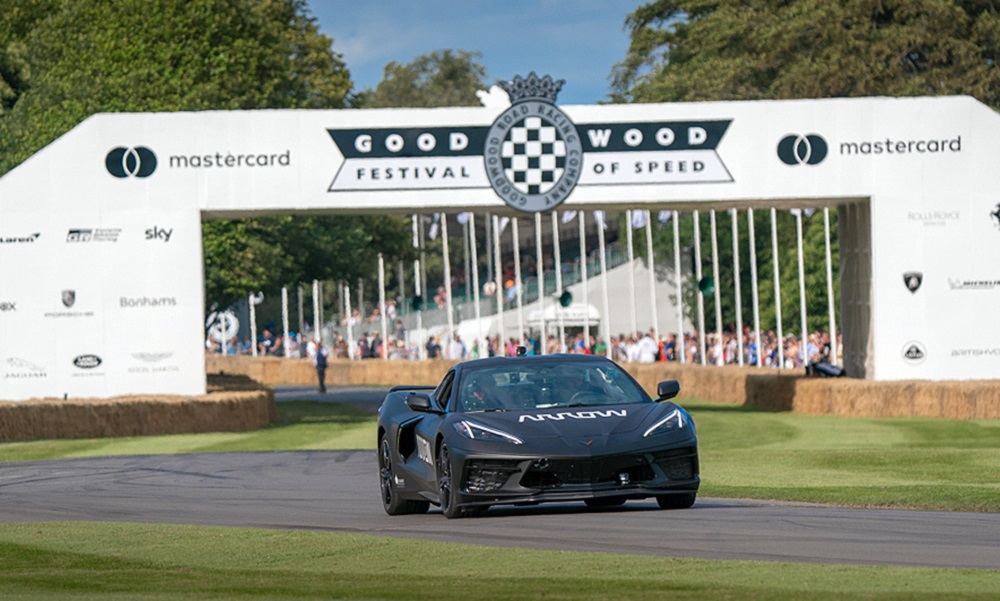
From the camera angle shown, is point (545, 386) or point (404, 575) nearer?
point (404, 575)

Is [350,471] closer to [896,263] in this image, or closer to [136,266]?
[136,266]

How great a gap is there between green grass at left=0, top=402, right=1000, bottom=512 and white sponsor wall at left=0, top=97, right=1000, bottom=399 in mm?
2196

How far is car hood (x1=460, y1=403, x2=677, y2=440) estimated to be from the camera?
40.3 feet

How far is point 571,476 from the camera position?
12133 millimetres

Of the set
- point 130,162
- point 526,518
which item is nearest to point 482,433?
point 526,518

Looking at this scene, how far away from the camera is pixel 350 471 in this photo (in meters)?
21.7

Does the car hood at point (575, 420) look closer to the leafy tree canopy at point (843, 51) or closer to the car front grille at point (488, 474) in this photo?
the car front grille at point (488, 474)

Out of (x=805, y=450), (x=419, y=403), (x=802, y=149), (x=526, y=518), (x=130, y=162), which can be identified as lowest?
(x=805, y=450)

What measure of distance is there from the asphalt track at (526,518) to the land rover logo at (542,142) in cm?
1090

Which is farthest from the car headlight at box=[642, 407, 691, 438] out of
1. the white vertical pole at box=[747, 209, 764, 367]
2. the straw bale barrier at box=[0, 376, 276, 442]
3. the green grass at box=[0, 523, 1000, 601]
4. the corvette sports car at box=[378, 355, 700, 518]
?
the white vertical pole at box=[747, 209, 764, 367]

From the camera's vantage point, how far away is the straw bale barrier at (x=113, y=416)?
103ft

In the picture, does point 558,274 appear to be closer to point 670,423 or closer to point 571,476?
point 670,423

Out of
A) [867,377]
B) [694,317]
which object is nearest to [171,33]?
[867,377]

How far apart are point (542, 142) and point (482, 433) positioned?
20.3 meters
